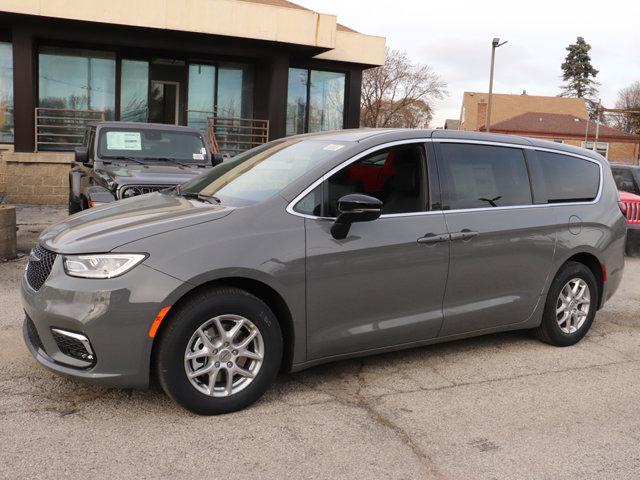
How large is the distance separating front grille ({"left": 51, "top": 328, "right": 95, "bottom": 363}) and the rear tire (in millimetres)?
3548

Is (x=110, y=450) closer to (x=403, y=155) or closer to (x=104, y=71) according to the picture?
(x=403, y=155)

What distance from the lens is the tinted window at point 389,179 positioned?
426 cm

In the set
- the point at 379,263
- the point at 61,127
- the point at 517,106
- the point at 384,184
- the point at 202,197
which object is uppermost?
the point at 517,106

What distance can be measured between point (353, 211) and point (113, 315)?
1.52 metres

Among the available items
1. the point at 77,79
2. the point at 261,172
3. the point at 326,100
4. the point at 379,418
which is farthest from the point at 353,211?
the point at 326,100

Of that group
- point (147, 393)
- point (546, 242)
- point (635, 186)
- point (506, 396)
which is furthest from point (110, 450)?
point (635, 186)

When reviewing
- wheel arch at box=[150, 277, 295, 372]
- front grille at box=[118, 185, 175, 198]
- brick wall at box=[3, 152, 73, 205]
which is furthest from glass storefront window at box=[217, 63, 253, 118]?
wheel arch at box=[150, 277, 295, 372]

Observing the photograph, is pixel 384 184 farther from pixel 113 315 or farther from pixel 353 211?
pixel 113 315

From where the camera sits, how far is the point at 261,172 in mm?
4559

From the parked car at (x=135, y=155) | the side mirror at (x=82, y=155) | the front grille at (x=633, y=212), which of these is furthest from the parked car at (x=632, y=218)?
the side mirror at (x=82, y=155)

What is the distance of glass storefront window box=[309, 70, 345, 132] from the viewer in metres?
21.4

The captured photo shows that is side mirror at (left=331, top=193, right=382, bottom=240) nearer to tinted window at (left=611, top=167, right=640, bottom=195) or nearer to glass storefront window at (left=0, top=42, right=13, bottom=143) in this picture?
tinted window at (left=611, top=167, right=640, bottom=195)

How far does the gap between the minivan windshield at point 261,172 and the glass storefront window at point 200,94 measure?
15679 mm

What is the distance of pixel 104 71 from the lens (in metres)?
18.8
